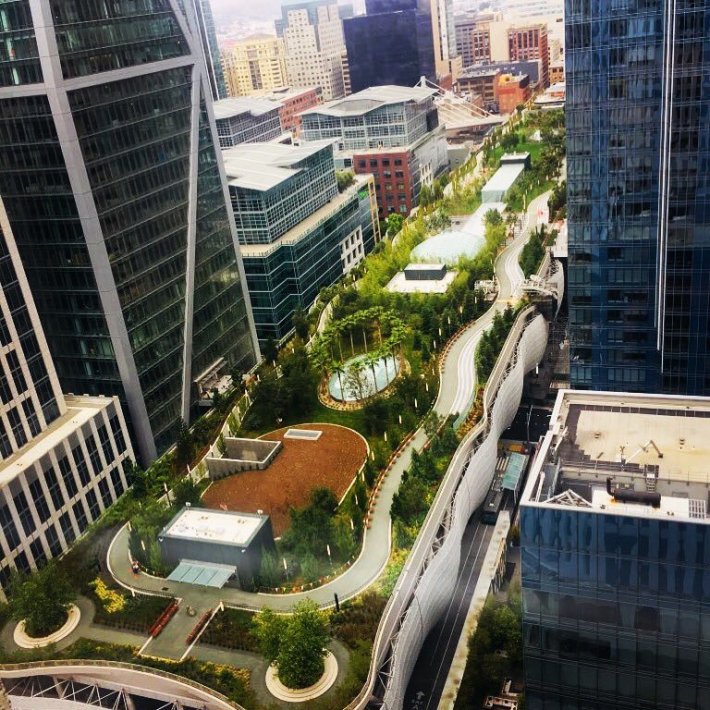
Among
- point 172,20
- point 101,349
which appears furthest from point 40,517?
point 172,20

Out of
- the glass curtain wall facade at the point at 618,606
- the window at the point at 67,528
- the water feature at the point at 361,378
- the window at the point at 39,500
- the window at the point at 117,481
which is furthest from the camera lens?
the water feature at the point at 361,378

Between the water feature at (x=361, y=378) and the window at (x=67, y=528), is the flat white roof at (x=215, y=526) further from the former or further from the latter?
the water feature at (x=361, y=378)

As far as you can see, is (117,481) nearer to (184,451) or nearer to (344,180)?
(184,451)

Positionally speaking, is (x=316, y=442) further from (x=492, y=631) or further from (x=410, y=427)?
(x=492, y=631)

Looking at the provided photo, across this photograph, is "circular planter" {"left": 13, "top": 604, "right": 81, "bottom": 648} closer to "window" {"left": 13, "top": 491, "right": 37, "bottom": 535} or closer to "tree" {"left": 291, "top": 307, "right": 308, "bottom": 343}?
"window" {"left": 13, "top": 491, "right": 37, "bottom": 535}

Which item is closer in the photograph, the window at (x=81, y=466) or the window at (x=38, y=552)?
the window at (x=38, y=552)

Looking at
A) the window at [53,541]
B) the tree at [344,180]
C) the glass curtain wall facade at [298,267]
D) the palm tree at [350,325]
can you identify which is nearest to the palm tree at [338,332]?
the palm tree at [350,325]

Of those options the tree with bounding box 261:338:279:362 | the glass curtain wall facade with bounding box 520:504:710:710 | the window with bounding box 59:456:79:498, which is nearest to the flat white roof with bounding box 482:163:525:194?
the tree with bounding box 261:338:279:362
